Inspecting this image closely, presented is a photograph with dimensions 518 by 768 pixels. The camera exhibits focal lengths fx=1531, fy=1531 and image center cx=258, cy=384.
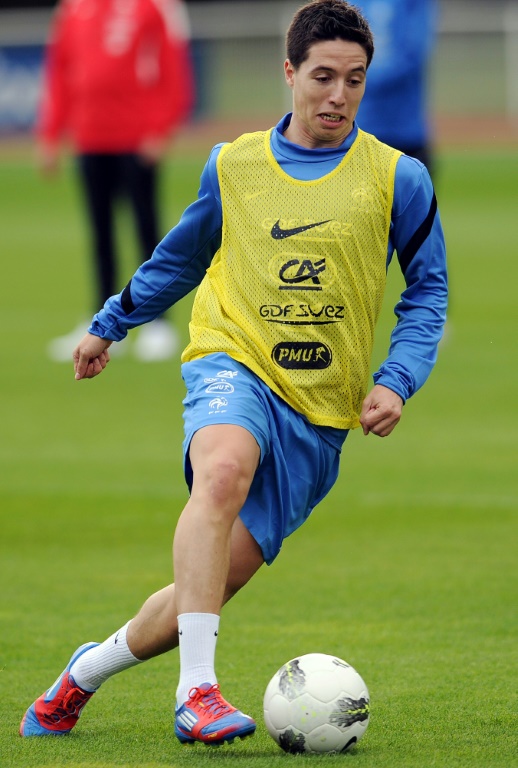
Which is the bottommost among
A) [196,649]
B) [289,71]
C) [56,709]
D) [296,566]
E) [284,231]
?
[296,566]

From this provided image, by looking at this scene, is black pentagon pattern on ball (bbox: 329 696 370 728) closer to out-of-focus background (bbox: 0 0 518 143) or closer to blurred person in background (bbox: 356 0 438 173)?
blurred person in background (bbox: 356 0 438 173)

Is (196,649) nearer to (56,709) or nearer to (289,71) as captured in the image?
(56,709)

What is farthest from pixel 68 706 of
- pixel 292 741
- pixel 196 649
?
pixel 292 741

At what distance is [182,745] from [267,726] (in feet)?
0.87

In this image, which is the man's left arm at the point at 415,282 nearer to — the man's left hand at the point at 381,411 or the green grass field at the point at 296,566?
the man's left hand at the point at 381,411

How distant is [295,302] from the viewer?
4547mm

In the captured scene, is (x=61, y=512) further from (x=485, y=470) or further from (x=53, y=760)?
(x=53, y=760)

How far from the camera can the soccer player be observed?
448 cm

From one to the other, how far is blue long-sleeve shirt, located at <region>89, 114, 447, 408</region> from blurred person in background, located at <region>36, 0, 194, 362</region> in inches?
315

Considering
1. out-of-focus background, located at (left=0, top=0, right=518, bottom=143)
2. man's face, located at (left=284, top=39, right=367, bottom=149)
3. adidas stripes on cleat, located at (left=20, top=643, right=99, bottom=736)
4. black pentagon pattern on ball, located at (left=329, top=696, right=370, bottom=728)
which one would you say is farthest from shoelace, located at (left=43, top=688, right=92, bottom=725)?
out-of-focus background, located at (left=0, top=0, right=518, bottom=143)

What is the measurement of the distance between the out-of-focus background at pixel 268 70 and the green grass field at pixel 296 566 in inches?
740

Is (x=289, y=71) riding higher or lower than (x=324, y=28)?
lower

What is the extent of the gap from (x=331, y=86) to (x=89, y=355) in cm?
111

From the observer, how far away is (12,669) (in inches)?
215
